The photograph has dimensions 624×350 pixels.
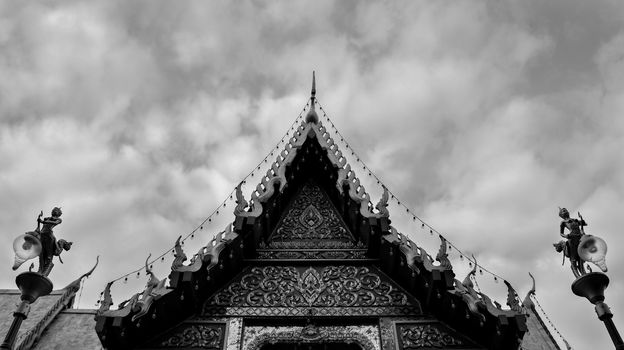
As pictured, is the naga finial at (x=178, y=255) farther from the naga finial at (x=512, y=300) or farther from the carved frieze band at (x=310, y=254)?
the naga finial at (x=512, y=300)

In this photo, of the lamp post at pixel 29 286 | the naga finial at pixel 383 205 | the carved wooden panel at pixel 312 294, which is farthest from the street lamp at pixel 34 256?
the naga finial at pixel 383 205

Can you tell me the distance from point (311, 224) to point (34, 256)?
172 inches

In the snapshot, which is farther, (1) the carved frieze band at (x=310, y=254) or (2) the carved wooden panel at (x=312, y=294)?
(1) the carved frieze band at (x=310, y=254)

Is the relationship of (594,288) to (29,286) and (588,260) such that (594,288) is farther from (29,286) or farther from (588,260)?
(29,286)

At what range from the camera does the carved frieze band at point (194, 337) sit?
25.5ft

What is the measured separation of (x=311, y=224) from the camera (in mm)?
9531

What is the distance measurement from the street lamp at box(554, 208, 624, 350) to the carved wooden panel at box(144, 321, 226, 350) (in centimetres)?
475

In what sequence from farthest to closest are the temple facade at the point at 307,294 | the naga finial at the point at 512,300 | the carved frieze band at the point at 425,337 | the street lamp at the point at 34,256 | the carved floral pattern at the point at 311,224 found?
the carved floral pattern at the point at 311,224 → the carved frieze band at the point at 425,337 → the temple facade at the point at 307,294 → the naga finial at the point at 512,300 → the street lamp at the point at 34,256

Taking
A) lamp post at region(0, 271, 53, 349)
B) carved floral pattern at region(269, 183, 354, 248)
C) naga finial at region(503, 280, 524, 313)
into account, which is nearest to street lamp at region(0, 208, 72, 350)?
lamp post at region(0, 271, 53, 349)

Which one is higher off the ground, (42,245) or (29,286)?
(42,245)

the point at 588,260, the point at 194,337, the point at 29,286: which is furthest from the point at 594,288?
the point at 29,286

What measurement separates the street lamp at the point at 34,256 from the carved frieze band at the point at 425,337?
468cm

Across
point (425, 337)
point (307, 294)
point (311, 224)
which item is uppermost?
point (311, 224)

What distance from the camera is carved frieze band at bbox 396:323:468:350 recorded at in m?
7.78
